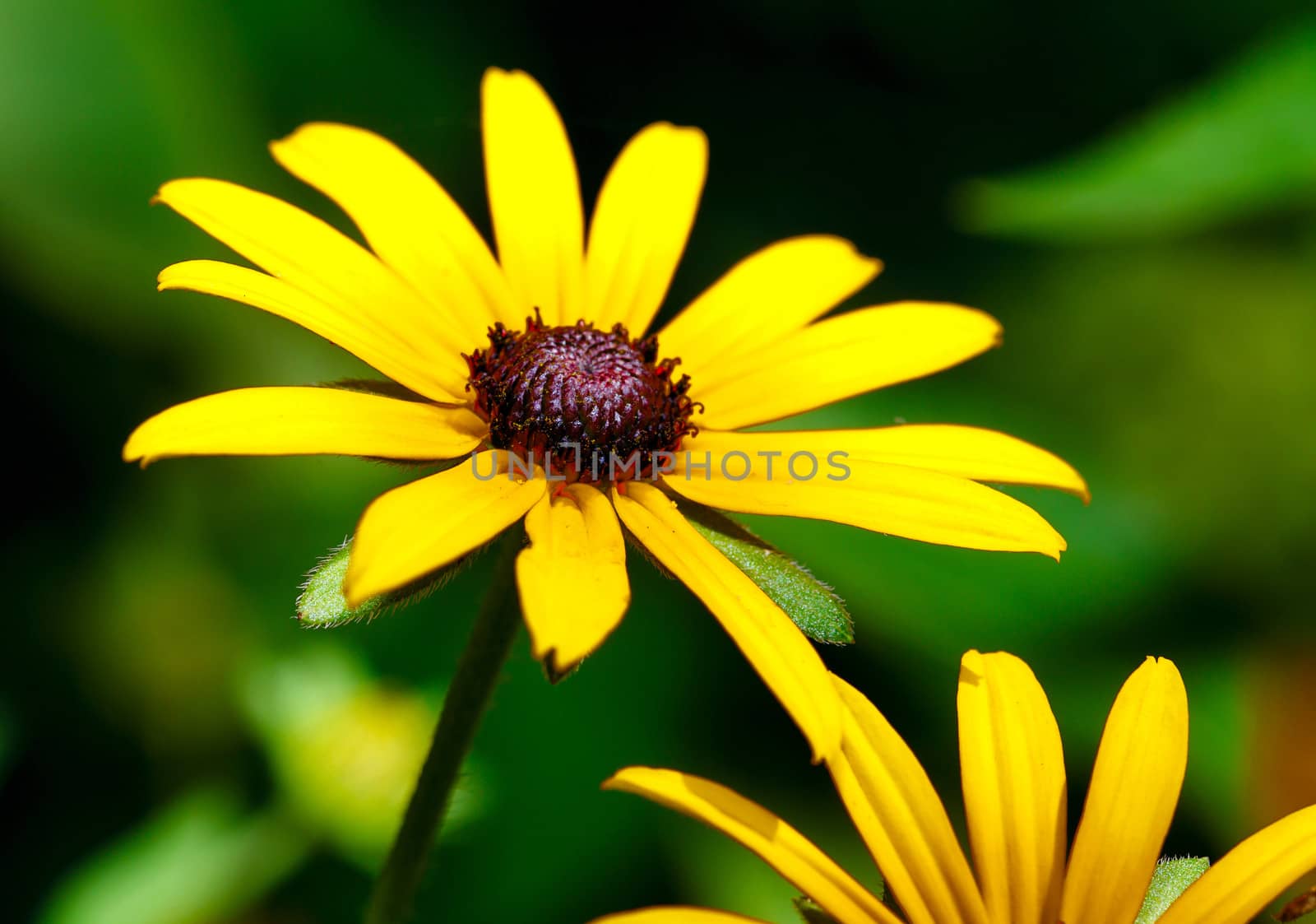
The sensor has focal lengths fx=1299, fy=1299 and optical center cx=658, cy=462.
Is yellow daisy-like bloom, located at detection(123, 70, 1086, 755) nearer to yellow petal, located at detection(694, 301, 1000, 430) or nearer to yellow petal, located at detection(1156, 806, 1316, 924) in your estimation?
yellow petal, located at detection(694, 301, 1000, 430)

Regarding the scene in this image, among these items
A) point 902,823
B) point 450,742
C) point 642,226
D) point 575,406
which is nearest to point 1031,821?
point 902,823

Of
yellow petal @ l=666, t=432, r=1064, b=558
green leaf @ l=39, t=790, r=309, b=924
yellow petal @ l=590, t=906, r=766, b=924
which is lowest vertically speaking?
green leaf @ l=39, t=790, r=309, b=924

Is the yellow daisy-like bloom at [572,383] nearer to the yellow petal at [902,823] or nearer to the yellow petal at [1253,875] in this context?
the yellow petal at [902,823]

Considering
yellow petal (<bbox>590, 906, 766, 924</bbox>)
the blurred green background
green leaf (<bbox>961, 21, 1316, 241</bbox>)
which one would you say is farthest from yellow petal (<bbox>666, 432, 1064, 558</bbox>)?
green leaf (<bbox>961, 21, 1316, 241</bbox>)

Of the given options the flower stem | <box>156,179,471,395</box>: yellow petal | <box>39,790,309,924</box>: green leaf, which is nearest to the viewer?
the flower stem

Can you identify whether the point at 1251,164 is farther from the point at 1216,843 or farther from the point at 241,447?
the point at 241,447

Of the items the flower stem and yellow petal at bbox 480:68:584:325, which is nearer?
the flower stem

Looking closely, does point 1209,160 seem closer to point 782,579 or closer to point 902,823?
point 782,579
